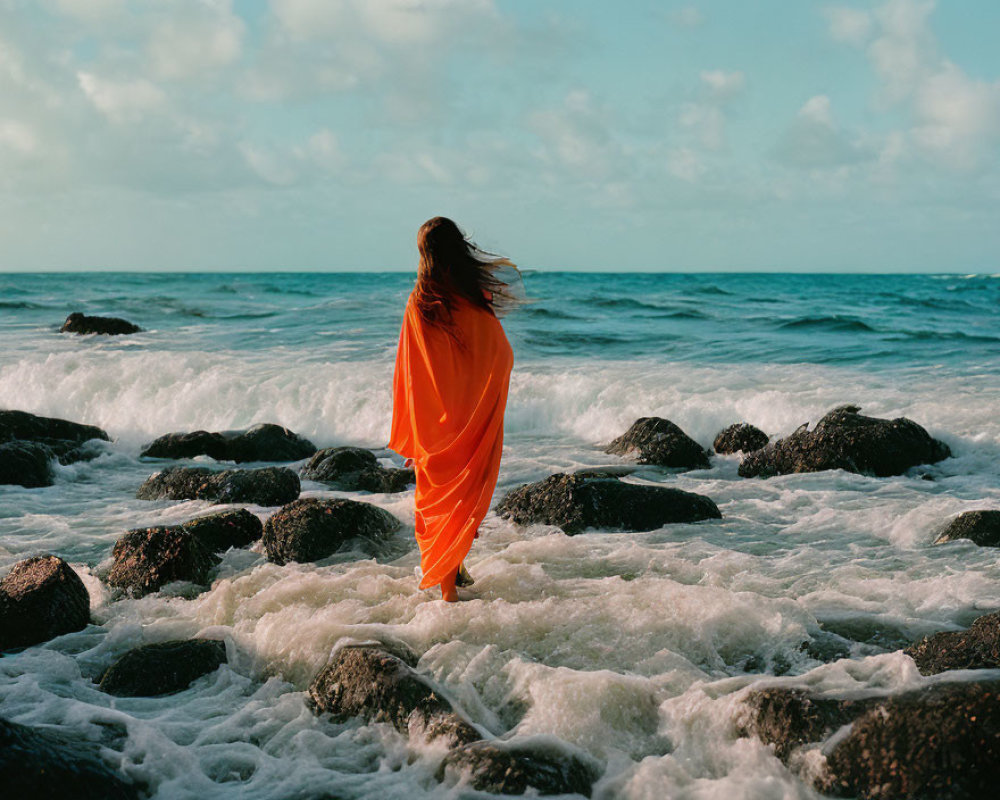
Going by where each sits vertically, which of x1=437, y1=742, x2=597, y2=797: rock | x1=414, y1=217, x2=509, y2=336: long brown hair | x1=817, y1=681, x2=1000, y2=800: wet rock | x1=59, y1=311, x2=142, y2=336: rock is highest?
x1=414, y1=217, x2=509, y2=336: long brown hair

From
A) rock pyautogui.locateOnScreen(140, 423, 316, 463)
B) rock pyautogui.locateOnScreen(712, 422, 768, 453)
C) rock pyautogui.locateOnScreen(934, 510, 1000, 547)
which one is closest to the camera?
rock pyautogui.locateOnScreen(934, 510, 1000, 547)

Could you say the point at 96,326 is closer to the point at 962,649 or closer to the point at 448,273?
the point at 448,273

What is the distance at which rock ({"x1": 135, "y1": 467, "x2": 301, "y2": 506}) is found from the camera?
8328 mm

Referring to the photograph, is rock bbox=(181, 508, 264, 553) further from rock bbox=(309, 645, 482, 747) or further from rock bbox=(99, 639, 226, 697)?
rock bbox=(309, 645, 482, 747)

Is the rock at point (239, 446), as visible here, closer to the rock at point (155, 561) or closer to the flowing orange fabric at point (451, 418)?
the rock at point (155, 561)

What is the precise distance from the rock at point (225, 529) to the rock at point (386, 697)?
2.58 metres

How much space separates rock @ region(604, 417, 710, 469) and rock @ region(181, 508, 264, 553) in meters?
4.81

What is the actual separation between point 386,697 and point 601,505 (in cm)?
344

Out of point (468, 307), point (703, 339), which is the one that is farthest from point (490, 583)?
point (703, 339)

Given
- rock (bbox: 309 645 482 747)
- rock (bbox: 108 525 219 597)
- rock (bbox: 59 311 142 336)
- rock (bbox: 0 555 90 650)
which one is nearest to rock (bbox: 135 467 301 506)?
rock (bbox: 108 525 219 597)

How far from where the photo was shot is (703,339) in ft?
70.8

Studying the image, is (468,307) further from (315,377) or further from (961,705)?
(315,377)

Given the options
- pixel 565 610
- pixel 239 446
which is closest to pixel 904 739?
pixel 565 610

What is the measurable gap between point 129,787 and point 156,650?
131 cm
